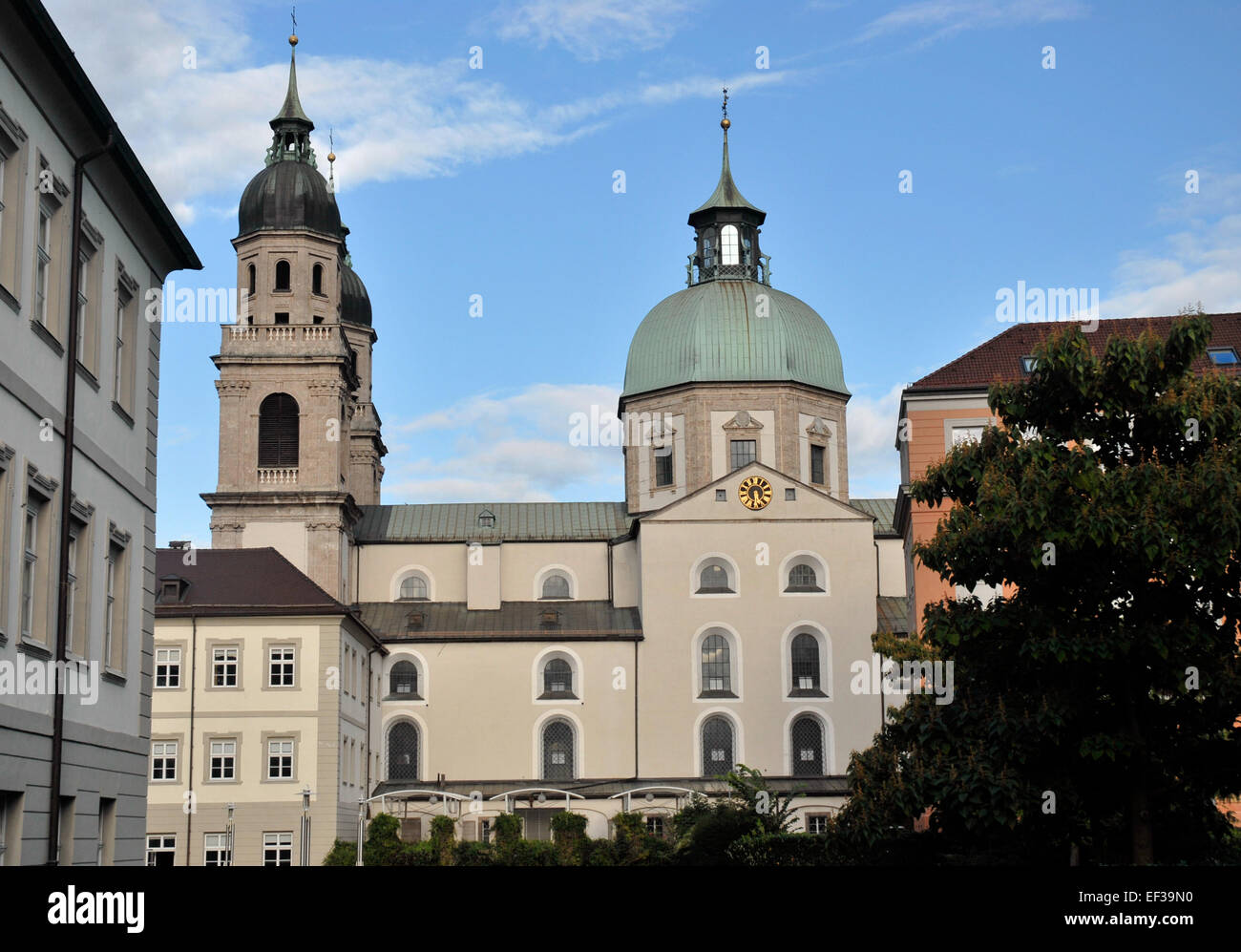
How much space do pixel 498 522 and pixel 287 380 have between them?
12911 mm

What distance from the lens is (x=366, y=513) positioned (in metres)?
74.6

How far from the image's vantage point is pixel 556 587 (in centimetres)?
7269

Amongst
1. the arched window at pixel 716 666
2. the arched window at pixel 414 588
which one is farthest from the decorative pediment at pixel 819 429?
the arched window at pixel 414 588

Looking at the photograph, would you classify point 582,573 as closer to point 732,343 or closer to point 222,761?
point 732,343

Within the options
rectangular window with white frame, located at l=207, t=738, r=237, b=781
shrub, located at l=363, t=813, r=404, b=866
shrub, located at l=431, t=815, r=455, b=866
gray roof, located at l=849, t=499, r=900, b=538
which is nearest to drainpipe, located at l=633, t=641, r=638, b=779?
shrub, located at l=431, t=815, r=455, b=866

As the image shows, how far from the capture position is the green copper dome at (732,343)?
7294cm

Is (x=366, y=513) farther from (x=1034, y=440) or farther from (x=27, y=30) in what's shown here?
(x=27, y=30)

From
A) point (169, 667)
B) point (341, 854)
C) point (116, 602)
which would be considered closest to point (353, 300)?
point (169, 667)

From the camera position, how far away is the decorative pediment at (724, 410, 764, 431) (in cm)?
7175

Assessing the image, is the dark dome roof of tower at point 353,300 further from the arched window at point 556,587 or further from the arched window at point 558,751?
the arched window at point 558,751

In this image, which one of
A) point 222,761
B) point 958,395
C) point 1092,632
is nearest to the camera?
point 1092,632

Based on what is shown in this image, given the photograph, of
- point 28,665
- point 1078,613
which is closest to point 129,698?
point 28,665

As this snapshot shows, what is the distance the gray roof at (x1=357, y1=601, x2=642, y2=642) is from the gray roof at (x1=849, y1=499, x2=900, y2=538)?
1283 centimetres

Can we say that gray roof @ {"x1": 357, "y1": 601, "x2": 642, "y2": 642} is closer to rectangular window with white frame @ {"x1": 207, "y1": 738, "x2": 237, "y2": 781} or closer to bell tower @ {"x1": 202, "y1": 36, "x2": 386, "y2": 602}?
bell tower @ {"x1": 202, "y1": 36, "x2": 386, "y2": 602}
